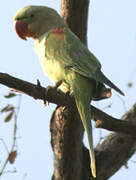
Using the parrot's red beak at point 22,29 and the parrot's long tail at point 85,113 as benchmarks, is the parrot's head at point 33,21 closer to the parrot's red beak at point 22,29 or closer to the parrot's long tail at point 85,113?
the parrot's red beak at point 22,29

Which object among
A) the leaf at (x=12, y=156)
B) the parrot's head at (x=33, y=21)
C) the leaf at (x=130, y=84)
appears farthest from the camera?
the leaf at (x=130, y=84)

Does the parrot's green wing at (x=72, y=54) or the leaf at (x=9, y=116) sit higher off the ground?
the parrot's green wing at (x=72, y=54)

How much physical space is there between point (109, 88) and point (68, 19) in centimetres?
134

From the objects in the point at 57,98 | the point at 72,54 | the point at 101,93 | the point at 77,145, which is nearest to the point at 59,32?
the point at 72,54

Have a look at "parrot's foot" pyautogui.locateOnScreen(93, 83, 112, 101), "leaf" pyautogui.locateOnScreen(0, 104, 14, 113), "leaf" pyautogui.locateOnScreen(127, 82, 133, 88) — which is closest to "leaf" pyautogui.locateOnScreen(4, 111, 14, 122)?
"leaf" pyautogui.locateOnScreen(0, 104, 14, 113)

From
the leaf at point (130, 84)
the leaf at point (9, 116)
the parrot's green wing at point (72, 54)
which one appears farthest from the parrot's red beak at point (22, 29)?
the leaf at point (130, 84)

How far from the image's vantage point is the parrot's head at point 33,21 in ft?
15.0

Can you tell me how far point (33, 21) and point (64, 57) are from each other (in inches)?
40.3

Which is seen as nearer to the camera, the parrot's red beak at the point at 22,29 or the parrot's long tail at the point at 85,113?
the parrot's long tail at the point at 85,113

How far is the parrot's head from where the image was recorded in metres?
4.58

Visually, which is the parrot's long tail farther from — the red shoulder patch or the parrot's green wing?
the red shoulder patch

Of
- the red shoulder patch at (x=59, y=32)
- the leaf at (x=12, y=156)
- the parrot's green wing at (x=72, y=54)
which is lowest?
the leaf at (x=12, y=156)

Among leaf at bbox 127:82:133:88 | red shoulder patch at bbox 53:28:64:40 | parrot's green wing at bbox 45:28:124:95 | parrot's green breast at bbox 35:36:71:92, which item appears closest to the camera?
parrot's green wing at bbox 45:28:124:95

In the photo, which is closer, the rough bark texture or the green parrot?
the green parrot
